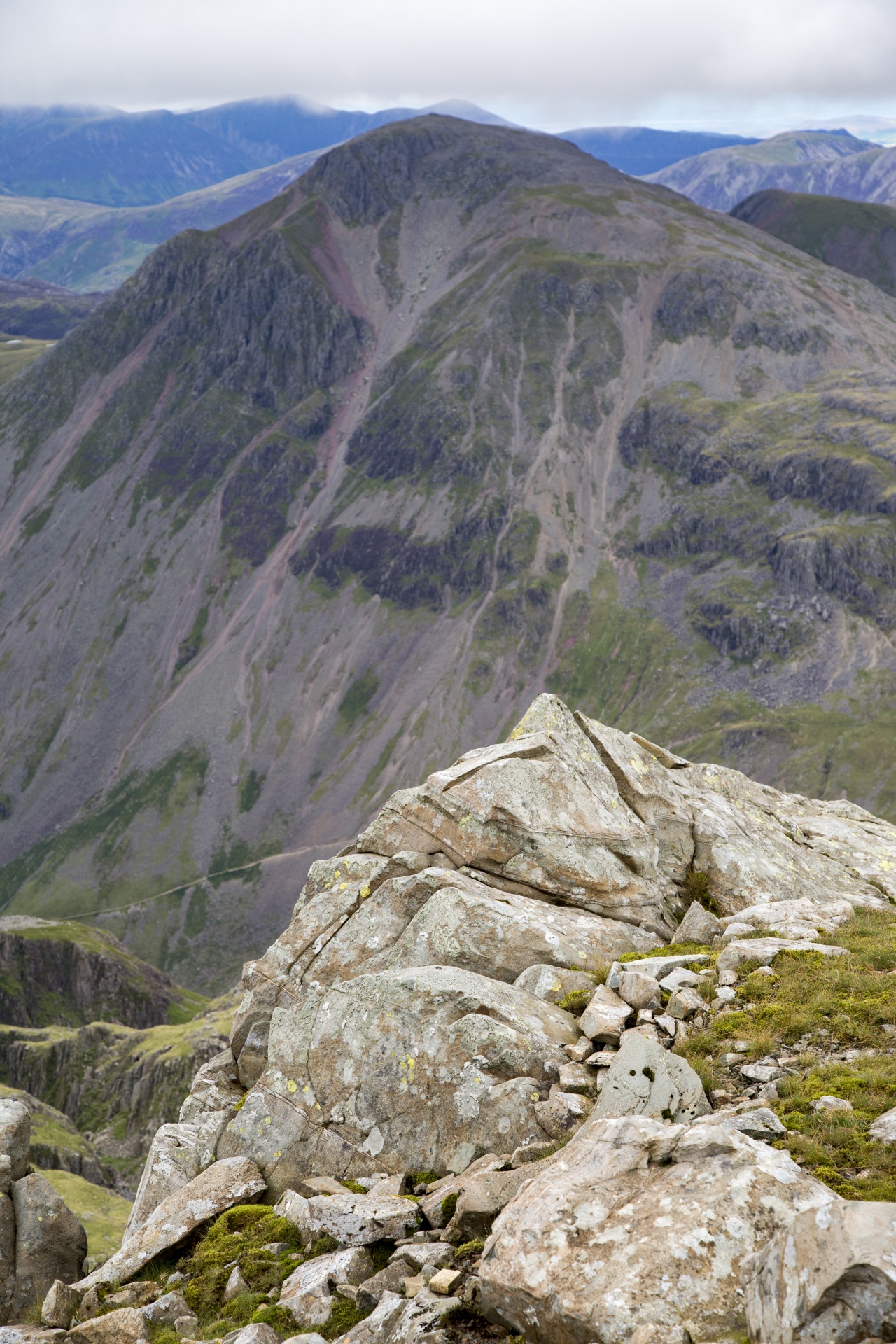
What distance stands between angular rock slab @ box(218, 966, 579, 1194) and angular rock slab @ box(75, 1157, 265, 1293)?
0.60m

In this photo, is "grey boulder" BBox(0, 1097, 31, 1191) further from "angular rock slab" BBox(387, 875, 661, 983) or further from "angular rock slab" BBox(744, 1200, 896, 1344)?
"angular rock slab" BBox(744, 1200, 896, 1344)

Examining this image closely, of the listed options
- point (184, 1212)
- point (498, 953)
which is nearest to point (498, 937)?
point (498, 953)

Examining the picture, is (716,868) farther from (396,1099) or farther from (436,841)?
(396,1099)

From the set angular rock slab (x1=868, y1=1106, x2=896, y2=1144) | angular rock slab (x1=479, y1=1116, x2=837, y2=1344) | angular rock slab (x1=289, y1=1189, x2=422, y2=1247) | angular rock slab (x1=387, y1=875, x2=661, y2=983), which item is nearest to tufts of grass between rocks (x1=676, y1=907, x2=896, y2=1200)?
angular rock slab (x1=868, y1=1106, x2=896, y2=1144)

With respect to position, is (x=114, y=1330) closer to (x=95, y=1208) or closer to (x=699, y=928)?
(x=699, y=928)

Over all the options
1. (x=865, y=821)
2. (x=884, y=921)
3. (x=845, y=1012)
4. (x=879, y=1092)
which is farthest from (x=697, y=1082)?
(x=865, y=821)

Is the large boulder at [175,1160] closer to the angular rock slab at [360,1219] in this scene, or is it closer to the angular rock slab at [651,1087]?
the angular rock slab at [360,1219]

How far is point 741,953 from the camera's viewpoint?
891 inches

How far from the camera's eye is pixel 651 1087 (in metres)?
16.5

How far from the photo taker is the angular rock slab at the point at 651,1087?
16.2 metres

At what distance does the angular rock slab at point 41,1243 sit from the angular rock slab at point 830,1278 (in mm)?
18226

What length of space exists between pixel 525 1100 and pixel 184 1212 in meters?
8.16

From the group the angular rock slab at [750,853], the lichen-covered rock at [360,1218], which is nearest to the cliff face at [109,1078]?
the angular rock slab at [750,853]

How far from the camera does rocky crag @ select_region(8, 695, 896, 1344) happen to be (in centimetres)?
1210
